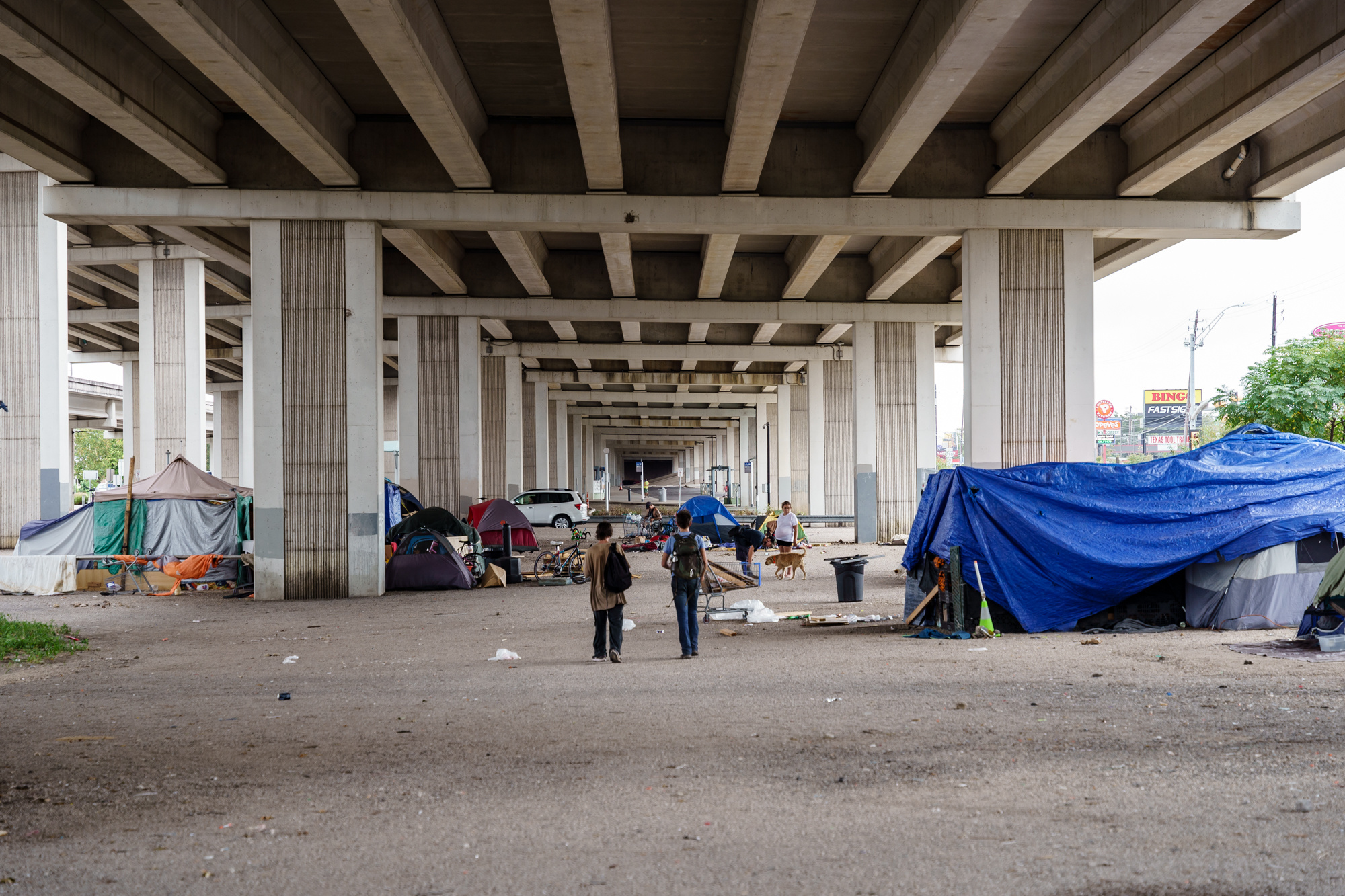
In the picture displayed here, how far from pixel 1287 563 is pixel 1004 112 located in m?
8.35

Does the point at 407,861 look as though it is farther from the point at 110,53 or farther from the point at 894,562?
the point at 894,562

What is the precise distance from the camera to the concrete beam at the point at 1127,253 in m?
20.9

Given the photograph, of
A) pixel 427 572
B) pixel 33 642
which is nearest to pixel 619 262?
pixel 427 572

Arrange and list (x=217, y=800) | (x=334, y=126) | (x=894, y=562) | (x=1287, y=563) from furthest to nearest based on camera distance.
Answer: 1. (x=894, y=562)
2. (x=334, y=126)
3. (x=1287, y=563)
4. (x=217, y=800)

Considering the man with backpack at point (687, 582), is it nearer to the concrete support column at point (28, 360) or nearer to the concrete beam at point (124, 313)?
the concrete support column at point (28, 360)

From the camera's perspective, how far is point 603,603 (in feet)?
33.7

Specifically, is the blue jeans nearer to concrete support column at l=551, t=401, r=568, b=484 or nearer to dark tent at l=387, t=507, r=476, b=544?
dark tent at l=387, t=507, r=476, b=544

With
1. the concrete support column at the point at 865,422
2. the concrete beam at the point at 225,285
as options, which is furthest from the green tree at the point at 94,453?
the concrete support column at the point at 865,422

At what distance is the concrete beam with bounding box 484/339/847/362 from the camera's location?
37.0 m

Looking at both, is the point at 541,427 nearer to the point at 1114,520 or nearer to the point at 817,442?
the point at 817,442

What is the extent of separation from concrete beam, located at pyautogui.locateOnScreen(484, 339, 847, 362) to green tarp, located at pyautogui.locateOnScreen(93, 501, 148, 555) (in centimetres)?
1750


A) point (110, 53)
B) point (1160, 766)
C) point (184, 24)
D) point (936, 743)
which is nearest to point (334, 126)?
point (110, 53)

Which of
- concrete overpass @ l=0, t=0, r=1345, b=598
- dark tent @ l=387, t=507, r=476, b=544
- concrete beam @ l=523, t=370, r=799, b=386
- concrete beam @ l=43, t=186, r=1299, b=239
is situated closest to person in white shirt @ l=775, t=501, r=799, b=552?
concrete overpass @ l=0, t=0, r=1345, b=598

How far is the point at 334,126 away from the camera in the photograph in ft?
51.7
